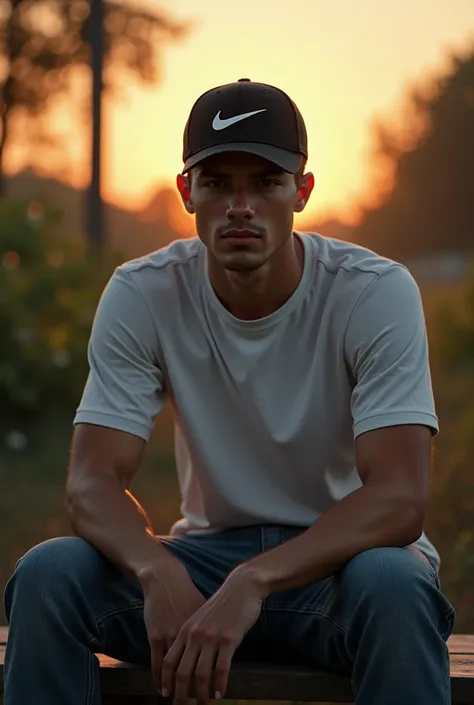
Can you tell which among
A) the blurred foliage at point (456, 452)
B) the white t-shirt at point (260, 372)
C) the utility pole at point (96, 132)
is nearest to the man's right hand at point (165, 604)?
the white t-shirt at point (260, 372)

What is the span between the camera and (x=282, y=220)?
10.8ft

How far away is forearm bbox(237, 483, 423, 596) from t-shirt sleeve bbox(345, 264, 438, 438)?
0.20m

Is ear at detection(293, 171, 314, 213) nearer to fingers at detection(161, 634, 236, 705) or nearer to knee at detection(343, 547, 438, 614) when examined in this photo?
knee at detection(343, 547, 438, 614)

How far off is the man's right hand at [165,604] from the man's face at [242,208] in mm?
804

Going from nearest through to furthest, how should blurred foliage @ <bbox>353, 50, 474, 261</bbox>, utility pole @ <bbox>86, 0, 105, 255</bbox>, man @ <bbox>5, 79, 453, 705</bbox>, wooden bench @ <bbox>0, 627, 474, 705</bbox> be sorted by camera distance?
man @ <bbox>5, 79, 453, 705</bbox>, wooden bench @ <bbox>0, 627, 474, 705</bbox>, utility pole @ <bbox>86, 0, 105, 255</bbox>, blurred foliage @ <bbox>353, 50, 474, 261</bbox>

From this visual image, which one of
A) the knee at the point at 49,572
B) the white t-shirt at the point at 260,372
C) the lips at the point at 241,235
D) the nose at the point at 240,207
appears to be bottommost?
the knee at the point at 49,572

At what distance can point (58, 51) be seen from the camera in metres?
16.8

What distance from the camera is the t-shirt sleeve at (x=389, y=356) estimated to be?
307cm

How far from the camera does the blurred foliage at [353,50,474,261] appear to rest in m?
43.1

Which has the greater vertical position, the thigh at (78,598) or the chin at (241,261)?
the chin at (241,261)

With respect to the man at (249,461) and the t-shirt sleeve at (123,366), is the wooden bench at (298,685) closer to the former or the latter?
the man at (249,461)

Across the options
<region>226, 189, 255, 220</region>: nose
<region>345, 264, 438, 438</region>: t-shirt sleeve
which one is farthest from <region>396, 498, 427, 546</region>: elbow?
<region>226, 189, 255, 220</region>: nose

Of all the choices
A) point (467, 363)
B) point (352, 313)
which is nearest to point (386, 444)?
point (352, 313)

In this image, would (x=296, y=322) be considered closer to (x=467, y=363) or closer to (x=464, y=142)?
(x=467, y=363)
